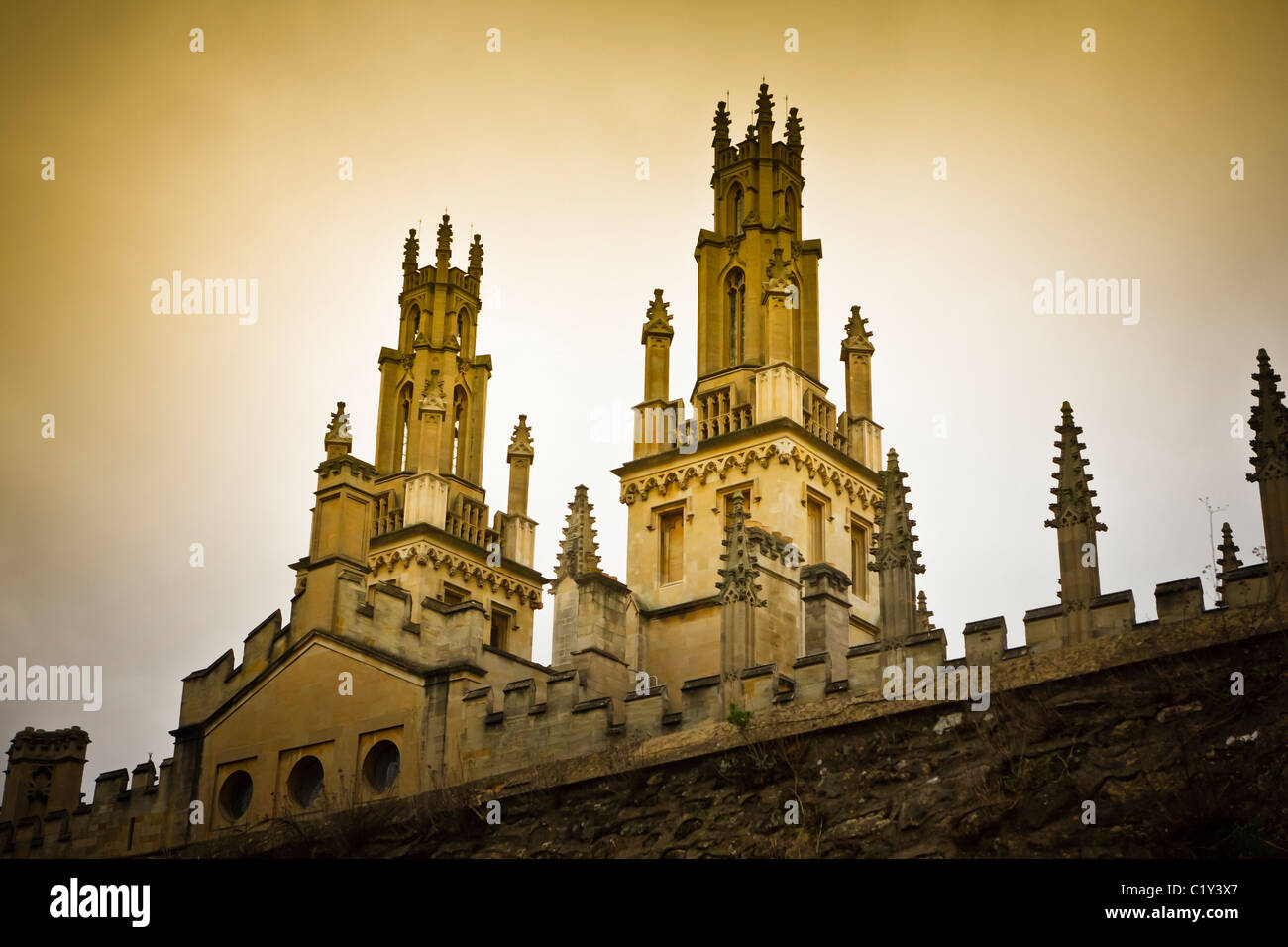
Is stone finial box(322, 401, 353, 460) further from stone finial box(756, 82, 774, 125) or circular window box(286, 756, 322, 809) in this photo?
stone finial box(756, 82, 774, 125)

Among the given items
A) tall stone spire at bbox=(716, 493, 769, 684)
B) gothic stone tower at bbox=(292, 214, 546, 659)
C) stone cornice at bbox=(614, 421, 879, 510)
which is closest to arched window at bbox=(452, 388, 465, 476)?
gothic stone tower at bbox=(292, 214, 546, 659)

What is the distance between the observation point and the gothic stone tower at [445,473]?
160 feet

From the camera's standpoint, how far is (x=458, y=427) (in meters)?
53.0

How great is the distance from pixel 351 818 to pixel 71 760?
10.1 meters

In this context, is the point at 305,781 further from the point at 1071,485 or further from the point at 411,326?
the point at 411,326

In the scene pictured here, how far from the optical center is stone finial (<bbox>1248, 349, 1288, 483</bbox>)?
72.0ft

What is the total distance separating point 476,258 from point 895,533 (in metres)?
32.5

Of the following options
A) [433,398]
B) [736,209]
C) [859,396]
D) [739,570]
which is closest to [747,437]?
[859,396]

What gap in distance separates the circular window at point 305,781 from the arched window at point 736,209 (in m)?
19.2

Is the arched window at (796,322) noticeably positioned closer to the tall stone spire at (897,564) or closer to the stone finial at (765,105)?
the stone finial at (765,105)

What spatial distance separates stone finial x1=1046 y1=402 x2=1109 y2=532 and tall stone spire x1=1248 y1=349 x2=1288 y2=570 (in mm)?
2354
